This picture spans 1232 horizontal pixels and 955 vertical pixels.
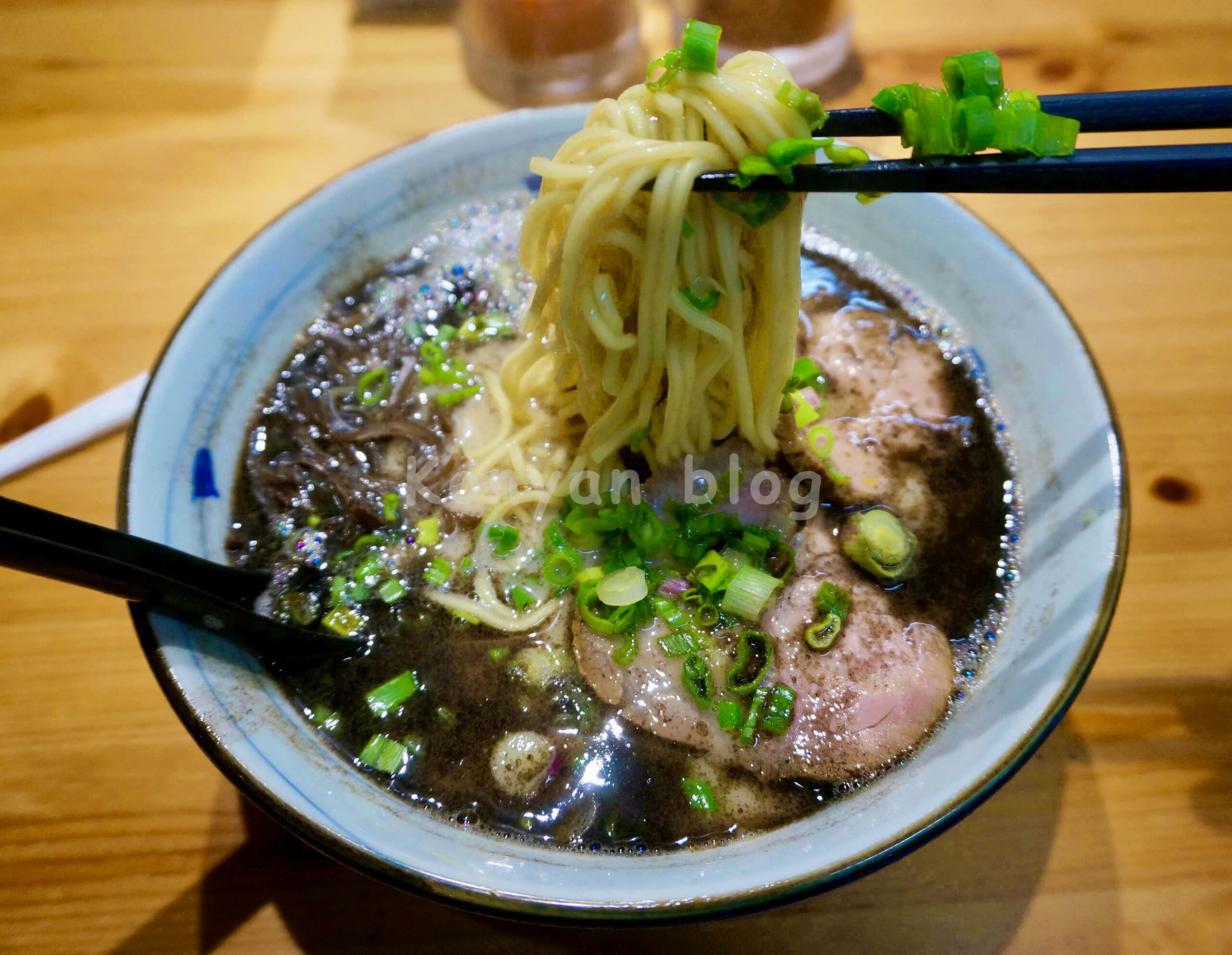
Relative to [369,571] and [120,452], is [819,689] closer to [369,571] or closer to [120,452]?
[369,571]

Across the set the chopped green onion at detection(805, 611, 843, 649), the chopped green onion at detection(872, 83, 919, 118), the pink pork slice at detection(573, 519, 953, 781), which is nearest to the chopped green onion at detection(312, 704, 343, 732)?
the pink pork slice at detection(573, 519, 953, 781)

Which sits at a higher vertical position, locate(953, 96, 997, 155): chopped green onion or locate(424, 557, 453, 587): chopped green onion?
locate(953, 96, 997, 155): chopped green onion

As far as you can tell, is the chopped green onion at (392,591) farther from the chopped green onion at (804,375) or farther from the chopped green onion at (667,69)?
Answer: the chopped green onion at (667,69)

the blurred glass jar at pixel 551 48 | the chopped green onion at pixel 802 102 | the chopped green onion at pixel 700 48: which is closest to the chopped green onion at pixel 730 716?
the chopped green onion at pixel 802 102

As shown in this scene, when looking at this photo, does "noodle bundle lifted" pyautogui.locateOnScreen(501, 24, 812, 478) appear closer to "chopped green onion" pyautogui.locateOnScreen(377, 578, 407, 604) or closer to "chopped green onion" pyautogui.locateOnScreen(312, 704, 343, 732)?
"chopped green onion" pyautogui.locateOnScreen(377, 578, 407, 604)

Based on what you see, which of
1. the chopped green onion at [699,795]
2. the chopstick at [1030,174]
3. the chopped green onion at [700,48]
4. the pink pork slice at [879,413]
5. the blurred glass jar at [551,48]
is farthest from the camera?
the blurred glass jar at [551,48]

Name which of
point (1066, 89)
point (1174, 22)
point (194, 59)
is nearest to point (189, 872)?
point (194, 59)

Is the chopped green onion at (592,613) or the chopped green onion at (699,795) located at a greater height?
the chopped green onion at (592,613)

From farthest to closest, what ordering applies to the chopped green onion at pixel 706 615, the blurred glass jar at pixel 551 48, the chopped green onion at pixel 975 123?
1. the blurred glass jar at pixel 551 48
2. the chopped green onion at pixel 706 615
3. the chopped green onion at pixel 975 123
